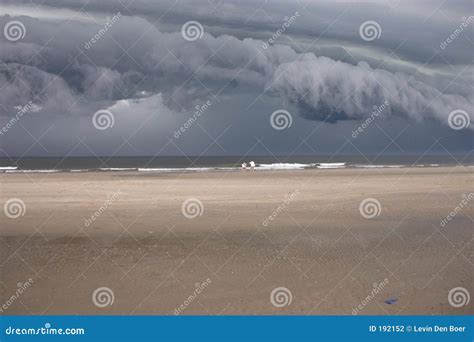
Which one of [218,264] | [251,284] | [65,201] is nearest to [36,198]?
[65,201]

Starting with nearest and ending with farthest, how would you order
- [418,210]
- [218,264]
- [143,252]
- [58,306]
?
[58,306]
[218,264]
[143,252]
[418,210]

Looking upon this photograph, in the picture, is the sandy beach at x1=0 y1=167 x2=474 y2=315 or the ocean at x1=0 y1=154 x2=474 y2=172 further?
the ocean at x1=0 y1=154 x2=474 y2=172

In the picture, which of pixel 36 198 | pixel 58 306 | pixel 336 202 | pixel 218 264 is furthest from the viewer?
pixel 36 198

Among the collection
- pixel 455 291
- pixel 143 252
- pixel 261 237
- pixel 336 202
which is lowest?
pixel 143 252

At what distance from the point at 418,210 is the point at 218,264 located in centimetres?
992

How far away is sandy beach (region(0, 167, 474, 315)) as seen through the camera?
1006 centimetres

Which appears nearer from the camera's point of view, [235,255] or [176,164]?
[235,255]

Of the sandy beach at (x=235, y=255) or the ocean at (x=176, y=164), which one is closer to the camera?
the sandy beach at (x=235, y=255)

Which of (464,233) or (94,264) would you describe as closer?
(94,264)

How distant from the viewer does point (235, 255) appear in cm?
1264

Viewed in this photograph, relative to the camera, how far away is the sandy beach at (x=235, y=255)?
33.0ft

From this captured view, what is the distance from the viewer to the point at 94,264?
12.0m

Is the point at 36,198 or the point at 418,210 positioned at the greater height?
the point at 418,210

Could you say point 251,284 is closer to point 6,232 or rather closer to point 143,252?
point 143,252
